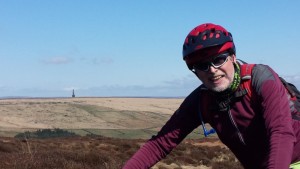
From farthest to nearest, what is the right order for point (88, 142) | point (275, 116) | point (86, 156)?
1. point (88, 142)
2. point (86, 156)
3. point (275, 116)

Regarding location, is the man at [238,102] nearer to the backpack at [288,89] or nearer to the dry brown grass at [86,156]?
the backpack at [288,89]

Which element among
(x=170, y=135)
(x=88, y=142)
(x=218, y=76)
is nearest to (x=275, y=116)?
(x=218, y=76)

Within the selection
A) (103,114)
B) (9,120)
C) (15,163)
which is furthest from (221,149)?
(103,114)

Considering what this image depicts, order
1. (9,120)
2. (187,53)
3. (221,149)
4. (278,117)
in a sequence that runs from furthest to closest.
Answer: (9,120)
(221,149)
(187,53)
(278,117)

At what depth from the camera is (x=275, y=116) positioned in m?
2.73

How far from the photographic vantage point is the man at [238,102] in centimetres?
274

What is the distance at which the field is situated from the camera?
14.0 metres

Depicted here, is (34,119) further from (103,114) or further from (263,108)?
(263,108)

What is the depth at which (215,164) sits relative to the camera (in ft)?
87.7

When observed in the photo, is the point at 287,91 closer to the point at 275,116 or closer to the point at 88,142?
the point at 275,116

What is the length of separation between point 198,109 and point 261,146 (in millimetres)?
559

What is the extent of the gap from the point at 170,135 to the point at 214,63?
0.80 metres

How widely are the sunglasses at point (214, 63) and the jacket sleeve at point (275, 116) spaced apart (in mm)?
238

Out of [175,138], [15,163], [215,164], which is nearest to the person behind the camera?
[175,138]
